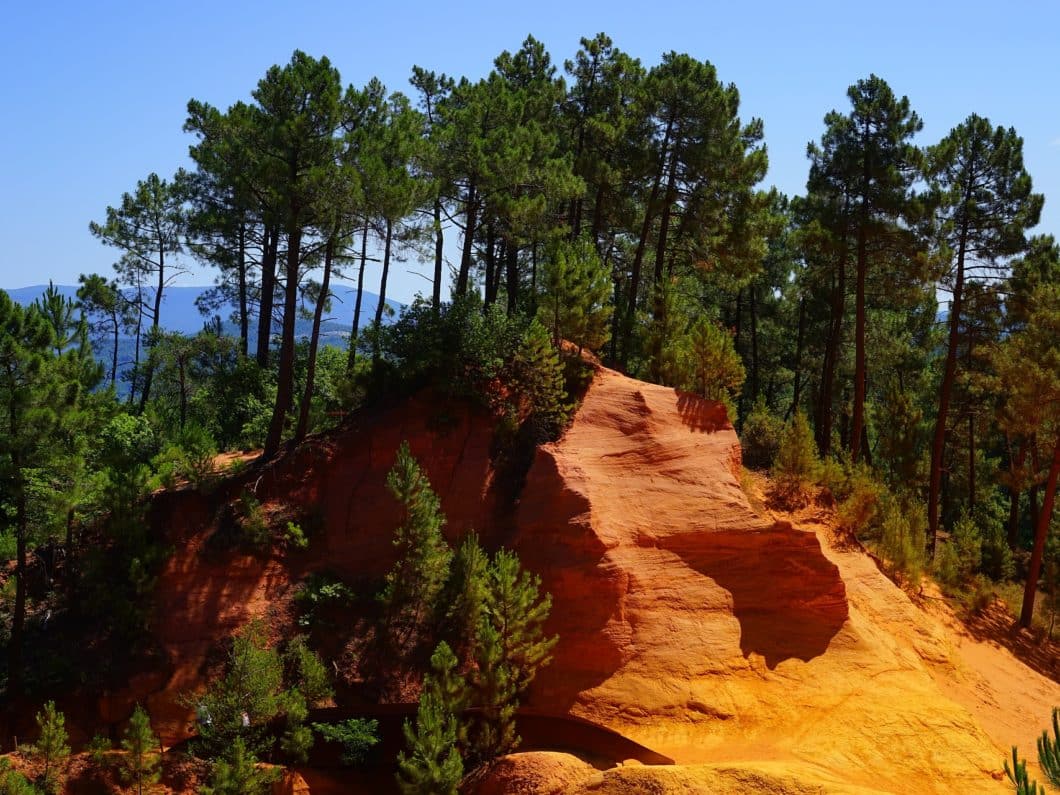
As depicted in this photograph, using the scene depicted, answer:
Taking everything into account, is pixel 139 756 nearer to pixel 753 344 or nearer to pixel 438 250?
pixel 438 250

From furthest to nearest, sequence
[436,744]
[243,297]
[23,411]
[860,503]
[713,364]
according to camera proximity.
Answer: [243,297] < [860,503] < [713,364] < [23,411] < [436,744]

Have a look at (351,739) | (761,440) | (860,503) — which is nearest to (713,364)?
(761,440)

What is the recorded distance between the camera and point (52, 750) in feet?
48.8

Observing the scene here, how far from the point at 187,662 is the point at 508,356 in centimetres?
1044

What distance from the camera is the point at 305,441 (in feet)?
70.4

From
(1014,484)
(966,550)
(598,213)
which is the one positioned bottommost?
(966,550)

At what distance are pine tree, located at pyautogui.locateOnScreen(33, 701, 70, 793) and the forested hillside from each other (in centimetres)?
188

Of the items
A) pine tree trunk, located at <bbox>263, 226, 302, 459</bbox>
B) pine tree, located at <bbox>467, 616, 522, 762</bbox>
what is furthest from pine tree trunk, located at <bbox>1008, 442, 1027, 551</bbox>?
pine tree trunk, located at <bbox>263, 226, 302, 459</bbox>

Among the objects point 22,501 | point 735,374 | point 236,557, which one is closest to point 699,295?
point 735,374

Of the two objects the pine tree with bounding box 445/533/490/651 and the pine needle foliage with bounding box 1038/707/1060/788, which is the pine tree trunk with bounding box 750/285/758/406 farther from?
the pine needle foliage with bounding box 1038/707/1060/788

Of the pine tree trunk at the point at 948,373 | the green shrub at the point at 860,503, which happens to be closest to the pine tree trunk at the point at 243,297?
the green shrub at the point at 860,503

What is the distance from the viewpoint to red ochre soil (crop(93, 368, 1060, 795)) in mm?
14789

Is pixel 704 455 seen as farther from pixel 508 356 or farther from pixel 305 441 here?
pixel 305 441

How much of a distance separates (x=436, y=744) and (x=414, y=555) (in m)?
4.60
